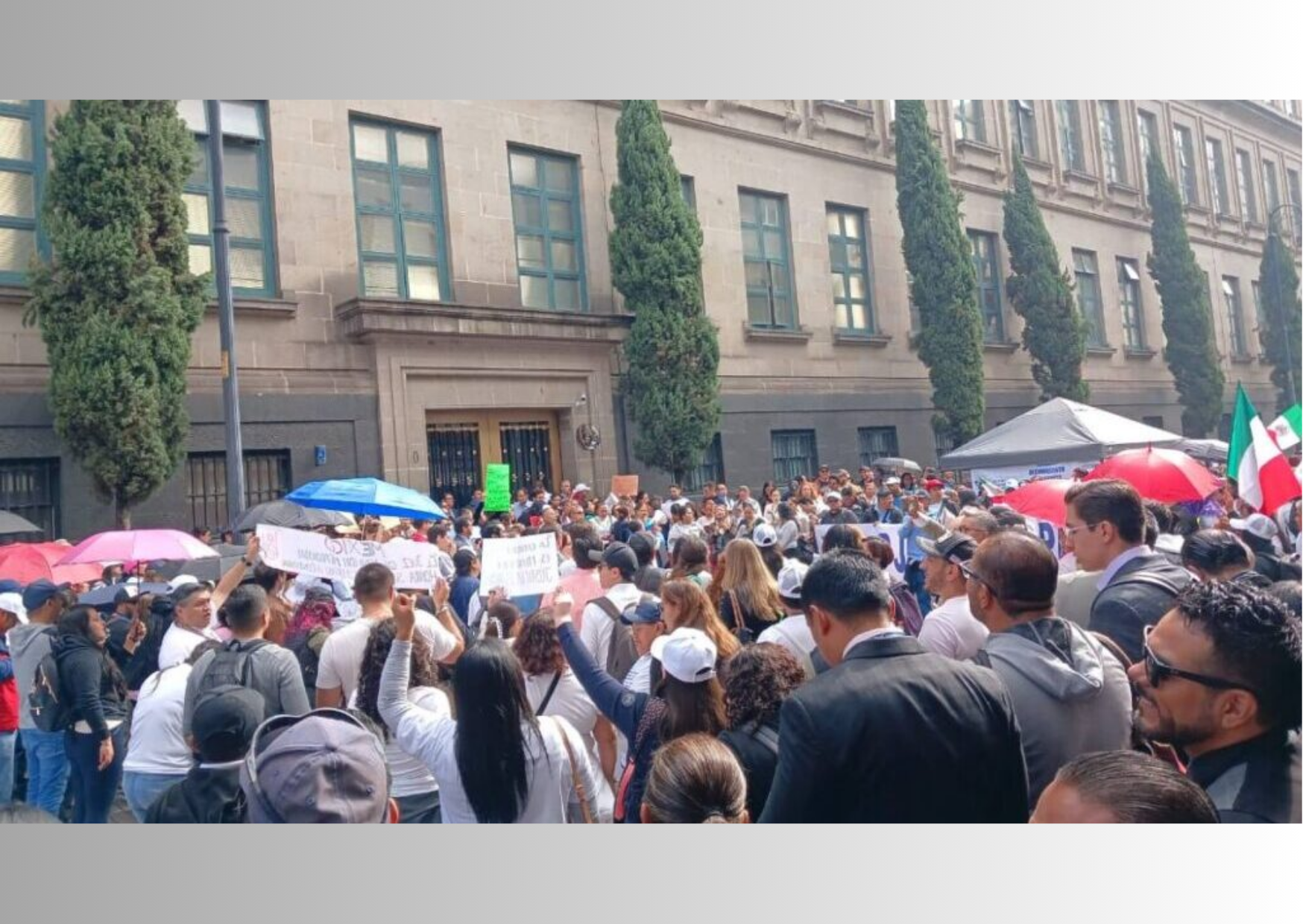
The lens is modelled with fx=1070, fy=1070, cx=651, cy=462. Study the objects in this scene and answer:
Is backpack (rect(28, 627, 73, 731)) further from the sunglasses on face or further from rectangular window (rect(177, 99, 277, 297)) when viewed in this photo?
rectangular window (rect(177, 99, 277, 297))

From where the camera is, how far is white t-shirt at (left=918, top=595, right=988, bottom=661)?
4477 millimetres

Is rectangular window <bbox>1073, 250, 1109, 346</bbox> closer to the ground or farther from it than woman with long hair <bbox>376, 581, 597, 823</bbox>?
farther from it

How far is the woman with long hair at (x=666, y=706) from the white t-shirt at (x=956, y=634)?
116 centimetres

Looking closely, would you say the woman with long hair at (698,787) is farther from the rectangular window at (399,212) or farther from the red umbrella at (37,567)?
the rectangular window at (399,212)

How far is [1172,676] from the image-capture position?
9.18ft

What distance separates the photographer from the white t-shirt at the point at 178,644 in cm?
554

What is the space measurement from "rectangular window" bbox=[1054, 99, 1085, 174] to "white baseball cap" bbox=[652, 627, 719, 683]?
15.9 m

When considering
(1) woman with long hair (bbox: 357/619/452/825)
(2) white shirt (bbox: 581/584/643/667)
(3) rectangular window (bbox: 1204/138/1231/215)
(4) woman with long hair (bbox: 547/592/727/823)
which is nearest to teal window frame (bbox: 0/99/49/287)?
(2) white shirt (bbox: 581/584/643/667)

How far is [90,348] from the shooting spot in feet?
36.7

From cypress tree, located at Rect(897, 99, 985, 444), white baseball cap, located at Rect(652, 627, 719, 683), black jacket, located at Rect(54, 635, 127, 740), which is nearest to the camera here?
white baseball cap, located at Rect(652, 627, 719, 683)

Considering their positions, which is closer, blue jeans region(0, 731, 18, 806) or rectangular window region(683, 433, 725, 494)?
blue jeans region(0, 731, 18, 806)

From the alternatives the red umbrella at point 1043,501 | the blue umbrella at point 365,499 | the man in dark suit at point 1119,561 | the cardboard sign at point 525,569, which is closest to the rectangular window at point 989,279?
the red umbrella at point 1043,501

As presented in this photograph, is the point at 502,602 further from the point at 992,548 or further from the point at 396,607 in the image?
the point at 992,548

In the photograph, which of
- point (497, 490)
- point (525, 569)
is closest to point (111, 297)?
point (497, 490)
